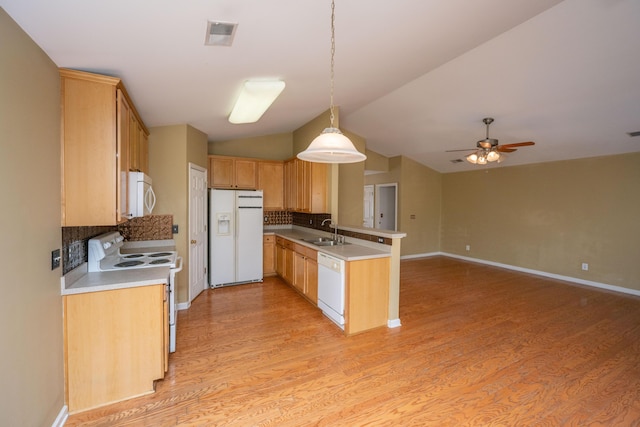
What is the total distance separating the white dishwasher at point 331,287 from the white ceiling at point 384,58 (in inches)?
81.4

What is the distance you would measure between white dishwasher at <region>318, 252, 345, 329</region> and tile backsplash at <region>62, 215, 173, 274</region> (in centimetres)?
208

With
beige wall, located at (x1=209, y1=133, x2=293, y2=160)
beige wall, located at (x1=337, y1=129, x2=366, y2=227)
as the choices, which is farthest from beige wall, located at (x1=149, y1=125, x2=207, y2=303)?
beige wall, located at (x1=337, y1=129, x2=366, y2=227)

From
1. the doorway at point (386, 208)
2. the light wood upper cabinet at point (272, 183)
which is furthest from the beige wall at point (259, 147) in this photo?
the doorway at point (386, 208)

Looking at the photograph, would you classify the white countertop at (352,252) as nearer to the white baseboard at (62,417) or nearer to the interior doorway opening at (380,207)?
the white baseboard at (62,417)

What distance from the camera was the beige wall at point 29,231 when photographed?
137cm

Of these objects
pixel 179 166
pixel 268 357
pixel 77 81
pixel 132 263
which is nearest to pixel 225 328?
pixel 268 357

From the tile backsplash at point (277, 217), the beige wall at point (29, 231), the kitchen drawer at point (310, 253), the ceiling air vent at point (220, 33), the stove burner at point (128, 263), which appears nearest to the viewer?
the beige wall at point (29, 231)

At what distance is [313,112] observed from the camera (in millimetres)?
4426

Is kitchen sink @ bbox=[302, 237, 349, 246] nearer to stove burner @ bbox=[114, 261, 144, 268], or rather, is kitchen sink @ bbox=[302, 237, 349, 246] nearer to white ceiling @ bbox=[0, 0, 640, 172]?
white ceiling @ bbox=[0, 0, 640, 172]

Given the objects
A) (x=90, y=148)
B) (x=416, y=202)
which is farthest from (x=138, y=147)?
(x=416, y=202)

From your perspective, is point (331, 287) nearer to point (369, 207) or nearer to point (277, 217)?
point (277, 217)

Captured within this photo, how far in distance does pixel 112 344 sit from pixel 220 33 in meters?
2.30

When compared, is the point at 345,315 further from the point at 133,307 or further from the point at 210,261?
the point at 210,261

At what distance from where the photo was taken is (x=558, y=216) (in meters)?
5.60
